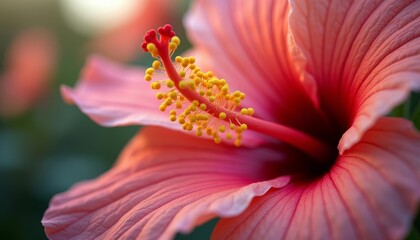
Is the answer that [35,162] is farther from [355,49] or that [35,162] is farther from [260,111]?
[355,49]

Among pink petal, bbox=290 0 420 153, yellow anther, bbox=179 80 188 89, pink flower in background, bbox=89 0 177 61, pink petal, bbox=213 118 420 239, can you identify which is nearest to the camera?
pink petal, bbox=213 118 420 239

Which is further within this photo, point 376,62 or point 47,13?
point 47,13

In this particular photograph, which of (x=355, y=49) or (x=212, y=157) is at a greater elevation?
(x=355, y=49)

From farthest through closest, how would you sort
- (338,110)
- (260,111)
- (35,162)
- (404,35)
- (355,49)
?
(35,162)
(260,111)
(338,110)
(355,49)
(404,35)

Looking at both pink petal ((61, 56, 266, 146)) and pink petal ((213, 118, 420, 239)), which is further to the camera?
pink petal ((61, 56, 266, 146))

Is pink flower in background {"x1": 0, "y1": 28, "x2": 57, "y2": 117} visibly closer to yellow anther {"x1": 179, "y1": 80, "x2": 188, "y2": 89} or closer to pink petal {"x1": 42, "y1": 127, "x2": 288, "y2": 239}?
pink petal {"x1": 42, "y1": 127, "x2": 288, "y2": 239}

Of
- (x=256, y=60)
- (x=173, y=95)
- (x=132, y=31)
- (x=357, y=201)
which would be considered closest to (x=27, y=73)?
(x=132, y=31)

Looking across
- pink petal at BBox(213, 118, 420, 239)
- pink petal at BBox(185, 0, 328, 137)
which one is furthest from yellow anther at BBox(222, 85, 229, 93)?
pink petal at BBox(213, 118, 420, 239)

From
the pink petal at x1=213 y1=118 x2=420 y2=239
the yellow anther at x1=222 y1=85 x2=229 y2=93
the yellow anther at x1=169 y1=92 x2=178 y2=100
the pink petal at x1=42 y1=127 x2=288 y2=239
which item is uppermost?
the yellow anther at x1=169 y1=92 x2=178 y2=100

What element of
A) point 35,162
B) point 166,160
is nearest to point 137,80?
point 166,160
